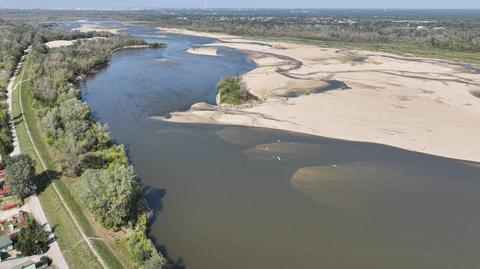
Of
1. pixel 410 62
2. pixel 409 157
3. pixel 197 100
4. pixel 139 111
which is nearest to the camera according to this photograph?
pixel 409 157

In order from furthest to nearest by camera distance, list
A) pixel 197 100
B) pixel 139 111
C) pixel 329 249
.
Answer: pixel 197 100, pixel 139 111, pixel 329 249

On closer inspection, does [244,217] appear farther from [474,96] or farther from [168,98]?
[474,96]

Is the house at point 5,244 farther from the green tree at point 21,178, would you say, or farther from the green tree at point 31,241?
the green tree at point 21,178

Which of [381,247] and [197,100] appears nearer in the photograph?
[381,247]

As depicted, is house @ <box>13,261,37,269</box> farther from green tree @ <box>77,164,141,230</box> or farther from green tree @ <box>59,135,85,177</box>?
green tree @ <box>59,135,85,177</box>

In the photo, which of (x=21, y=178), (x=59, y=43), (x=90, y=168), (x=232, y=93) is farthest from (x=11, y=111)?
(x=59, y=43)

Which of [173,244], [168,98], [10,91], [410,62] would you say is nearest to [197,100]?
[168,98]

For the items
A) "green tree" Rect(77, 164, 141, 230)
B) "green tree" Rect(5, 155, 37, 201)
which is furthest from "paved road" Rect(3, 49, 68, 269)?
"green tree" Rect(77, 164, 141, 230)
